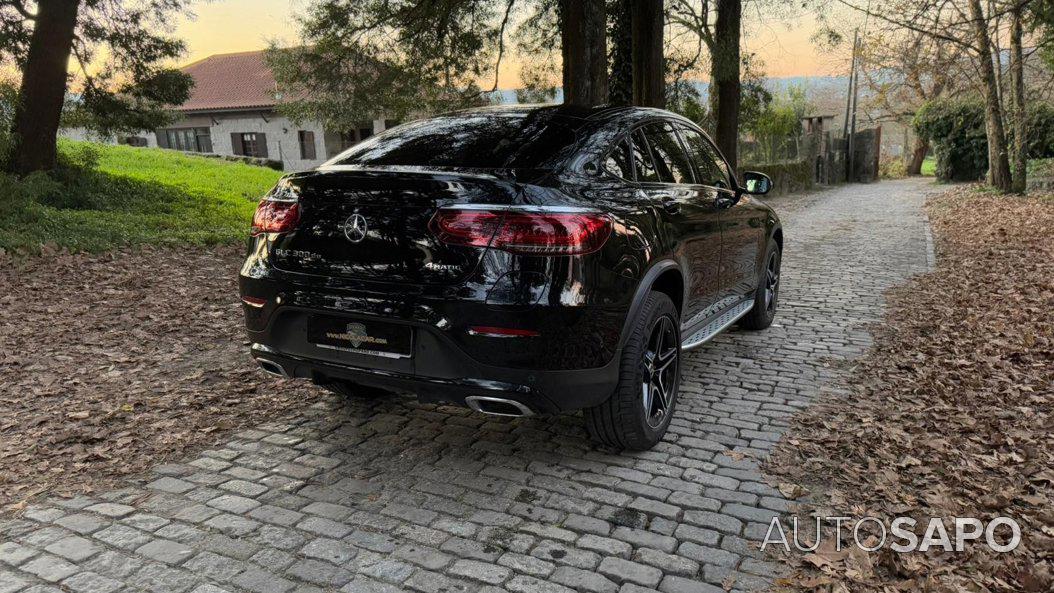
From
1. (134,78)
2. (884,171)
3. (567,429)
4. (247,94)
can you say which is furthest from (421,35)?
(884,171)

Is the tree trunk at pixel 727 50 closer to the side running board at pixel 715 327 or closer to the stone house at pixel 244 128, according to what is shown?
the side running board at pixel 715 327

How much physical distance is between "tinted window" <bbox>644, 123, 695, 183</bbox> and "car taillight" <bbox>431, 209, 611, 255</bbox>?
4.46ft

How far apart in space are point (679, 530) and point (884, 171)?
45.0m

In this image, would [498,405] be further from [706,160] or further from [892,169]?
[892,169]

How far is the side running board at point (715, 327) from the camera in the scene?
14.7 feet

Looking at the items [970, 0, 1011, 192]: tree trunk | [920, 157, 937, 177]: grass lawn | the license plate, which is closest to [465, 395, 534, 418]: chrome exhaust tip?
the license plate

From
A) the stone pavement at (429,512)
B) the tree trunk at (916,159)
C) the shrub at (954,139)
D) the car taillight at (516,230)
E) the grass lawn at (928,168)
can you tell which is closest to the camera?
the stone pavement at (429,512)

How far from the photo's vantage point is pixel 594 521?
318cm

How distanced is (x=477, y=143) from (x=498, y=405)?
4.40 ft

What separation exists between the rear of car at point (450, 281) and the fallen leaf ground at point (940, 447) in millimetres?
1202

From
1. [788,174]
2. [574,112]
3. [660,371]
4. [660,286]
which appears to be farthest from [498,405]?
[788,174]

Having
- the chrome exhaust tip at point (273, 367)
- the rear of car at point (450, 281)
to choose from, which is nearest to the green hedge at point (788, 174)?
the rear of car at point (450, 281)

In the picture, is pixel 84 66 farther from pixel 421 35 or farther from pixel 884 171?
pixel 884 171

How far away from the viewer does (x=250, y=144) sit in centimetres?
3572
